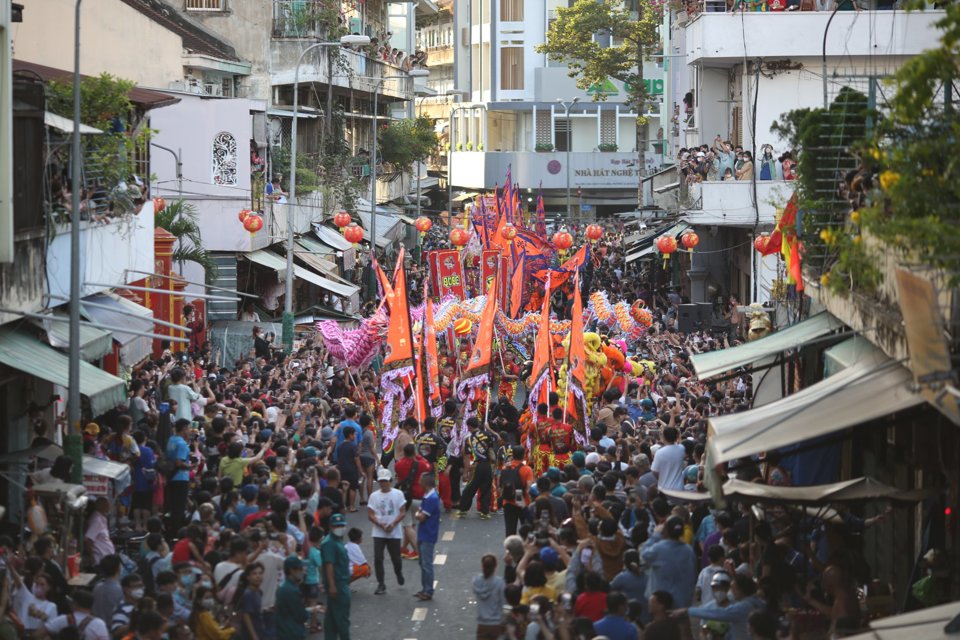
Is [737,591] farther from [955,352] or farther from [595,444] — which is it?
[595,444]

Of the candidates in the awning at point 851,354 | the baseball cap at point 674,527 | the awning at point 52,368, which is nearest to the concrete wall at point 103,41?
the awning at point 52,368

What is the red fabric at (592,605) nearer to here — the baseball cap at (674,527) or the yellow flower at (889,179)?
the baseball cap at (674,527)

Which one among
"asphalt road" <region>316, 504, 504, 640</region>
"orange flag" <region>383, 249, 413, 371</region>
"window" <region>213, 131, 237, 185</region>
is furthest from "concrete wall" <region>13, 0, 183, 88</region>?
"asphalt road" <region>316, 504, 504, 640</region>

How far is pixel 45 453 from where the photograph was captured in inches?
617

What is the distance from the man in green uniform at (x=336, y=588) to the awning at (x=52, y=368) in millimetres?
3405

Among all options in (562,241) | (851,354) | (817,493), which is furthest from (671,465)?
(562,241)

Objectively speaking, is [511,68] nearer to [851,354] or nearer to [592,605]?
[851,354]

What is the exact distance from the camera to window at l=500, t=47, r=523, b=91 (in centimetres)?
7725

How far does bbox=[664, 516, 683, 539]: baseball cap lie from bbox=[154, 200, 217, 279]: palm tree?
58.7 feet

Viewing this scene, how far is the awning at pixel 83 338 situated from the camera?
16.4 meters

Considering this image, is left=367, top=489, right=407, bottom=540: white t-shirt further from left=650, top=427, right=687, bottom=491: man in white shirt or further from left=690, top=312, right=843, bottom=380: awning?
left=690, top=312, right=843, bottom=380: awning

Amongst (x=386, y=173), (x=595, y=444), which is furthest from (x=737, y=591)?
(x=386, y=173)

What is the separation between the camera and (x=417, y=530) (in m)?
15.3

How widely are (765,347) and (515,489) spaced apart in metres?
3.85
